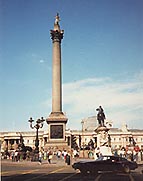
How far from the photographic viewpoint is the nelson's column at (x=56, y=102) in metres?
41.2

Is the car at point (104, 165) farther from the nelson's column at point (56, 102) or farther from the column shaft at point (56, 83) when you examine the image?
the column shaft at point (56, 83)

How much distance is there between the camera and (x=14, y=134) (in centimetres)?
12219

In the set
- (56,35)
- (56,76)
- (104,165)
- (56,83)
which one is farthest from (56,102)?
(104,165)

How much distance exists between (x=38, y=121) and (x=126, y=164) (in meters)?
24.2

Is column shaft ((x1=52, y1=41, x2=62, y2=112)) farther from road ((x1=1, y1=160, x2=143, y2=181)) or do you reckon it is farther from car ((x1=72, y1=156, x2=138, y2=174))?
car ((x1=72, y1=156, x2=138, y2=174))

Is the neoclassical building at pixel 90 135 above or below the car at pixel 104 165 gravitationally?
above

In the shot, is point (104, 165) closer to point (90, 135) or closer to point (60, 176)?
point (60, 176)

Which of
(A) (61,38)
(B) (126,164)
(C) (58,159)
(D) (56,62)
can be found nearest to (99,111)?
(C) (58,159)

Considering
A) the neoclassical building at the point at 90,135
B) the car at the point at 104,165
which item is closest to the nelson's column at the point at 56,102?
the car at the point at 104,165

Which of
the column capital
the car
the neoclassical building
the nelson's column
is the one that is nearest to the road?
the car

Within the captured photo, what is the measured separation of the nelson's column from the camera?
4122cm

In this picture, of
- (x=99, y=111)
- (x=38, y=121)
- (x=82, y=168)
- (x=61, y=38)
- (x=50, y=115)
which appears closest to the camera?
(x=82, y=168)

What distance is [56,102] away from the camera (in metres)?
44.1

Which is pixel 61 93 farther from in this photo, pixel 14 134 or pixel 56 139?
pixel 14 134
